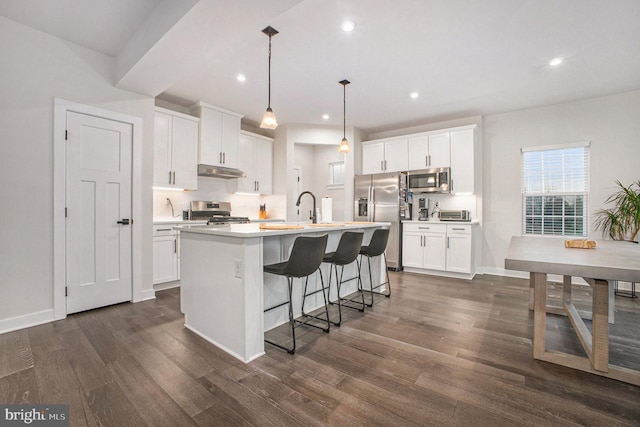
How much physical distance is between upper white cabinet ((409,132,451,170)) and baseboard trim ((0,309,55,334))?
536 cm

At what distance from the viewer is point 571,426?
1414 mm

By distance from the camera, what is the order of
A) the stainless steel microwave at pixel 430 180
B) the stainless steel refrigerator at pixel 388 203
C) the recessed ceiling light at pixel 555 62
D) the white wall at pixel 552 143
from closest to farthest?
the recessed ceiling light at pixel 555 62 < the white wall at pixel 552 143 < the stainless steel microwave at pixel 430 180 < the stainless steel refrigerator at pixel 388 203

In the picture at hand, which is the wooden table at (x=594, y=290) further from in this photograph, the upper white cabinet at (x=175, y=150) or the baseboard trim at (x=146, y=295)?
the upper white cabinet at (x=175, y=150)

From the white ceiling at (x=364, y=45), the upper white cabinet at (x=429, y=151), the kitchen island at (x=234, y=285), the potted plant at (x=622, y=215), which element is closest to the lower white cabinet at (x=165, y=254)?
the kitchen island at (x=234, y=285)

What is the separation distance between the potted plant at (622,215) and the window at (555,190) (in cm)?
23

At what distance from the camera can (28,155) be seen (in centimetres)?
266

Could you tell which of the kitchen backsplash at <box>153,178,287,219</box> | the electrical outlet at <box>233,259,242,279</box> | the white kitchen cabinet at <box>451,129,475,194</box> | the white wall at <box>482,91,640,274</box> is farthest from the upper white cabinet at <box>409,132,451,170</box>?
the electrical outlet at <box>233,259,242,279</box>

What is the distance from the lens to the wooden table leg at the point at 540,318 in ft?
6.71

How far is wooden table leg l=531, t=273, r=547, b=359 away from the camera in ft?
6.71

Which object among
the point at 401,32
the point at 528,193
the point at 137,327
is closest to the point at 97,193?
the point at 137,327

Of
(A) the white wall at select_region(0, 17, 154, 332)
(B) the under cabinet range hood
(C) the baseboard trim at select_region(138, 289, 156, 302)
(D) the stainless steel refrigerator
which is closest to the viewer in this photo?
(A) the white wall at select_region(0, 17, 154, 332)

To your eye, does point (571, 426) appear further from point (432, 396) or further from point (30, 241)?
point (30, 241)

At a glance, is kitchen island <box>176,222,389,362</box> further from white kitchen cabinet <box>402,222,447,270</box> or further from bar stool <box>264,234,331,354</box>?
white kitchen cabinet <box>402,222,447,270</box>

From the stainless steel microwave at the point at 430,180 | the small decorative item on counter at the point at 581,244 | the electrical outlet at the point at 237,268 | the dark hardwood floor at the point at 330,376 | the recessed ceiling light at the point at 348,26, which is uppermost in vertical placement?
the recessed ceiling light at the point at 348,26
